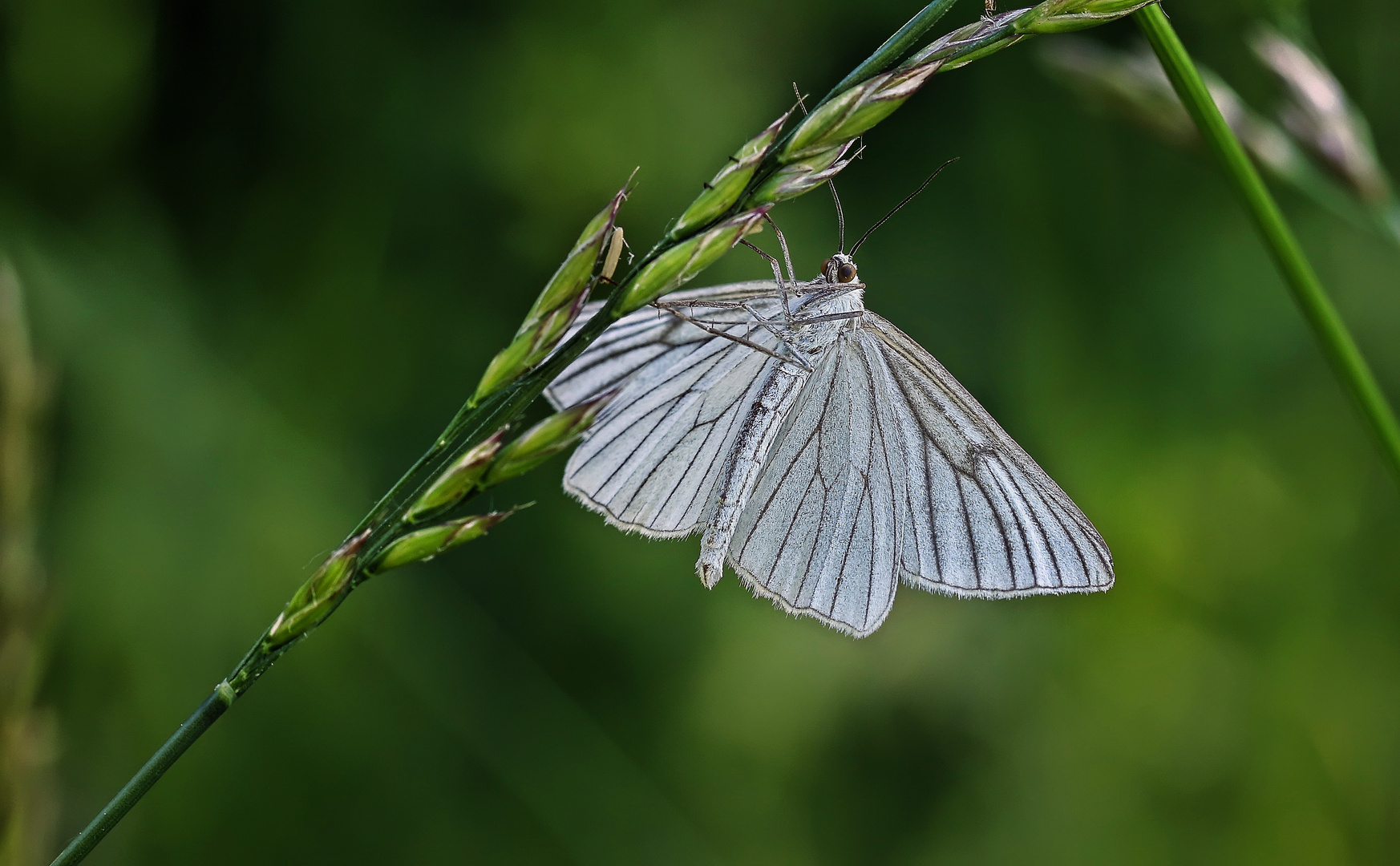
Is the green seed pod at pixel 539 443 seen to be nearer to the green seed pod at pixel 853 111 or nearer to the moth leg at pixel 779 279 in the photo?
the green seed pod at pixel 853 111

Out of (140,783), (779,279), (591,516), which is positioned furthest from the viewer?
(591,516)

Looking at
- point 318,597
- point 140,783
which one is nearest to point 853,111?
point 318,597

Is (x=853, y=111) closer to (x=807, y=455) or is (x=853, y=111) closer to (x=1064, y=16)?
(x=1064, y=16)

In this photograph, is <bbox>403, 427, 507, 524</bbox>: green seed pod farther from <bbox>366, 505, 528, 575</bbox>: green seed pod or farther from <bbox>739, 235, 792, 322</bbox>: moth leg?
<bbox>739, 235, 792, 322</bbox>: moth leg

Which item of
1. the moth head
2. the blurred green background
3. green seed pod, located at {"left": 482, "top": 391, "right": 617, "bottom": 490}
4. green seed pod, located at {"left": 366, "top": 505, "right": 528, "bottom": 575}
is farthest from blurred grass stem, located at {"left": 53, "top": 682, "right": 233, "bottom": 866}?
the blurred green background

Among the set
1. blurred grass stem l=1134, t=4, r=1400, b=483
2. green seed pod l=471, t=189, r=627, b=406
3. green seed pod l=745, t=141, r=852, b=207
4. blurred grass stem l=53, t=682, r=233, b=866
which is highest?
green seed pod l=471, t=189, r=627, b=406

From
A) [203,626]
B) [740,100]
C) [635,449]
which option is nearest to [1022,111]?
[740,100]
